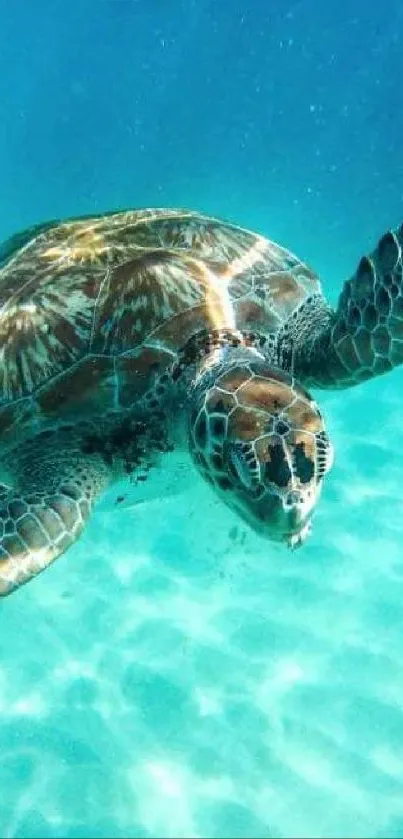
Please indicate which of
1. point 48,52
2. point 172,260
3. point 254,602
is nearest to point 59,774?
point 254,602

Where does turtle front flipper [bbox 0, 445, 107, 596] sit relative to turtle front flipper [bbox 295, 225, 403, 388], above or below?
below

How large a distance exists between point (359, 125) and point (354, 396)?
37076 mm

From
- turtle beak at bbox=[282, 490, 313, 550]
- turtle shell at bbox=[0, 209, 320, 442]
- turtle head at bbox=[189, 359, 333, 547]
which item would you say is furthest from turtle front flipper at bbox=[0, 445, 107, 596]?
turtle beak at bbox=[282, 490, 313, 550]

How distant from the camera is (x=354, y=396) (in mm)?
10648

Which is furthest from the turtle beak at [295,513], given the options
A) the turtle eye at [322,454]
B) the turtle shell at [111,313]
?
the turtle shell at [111,313]

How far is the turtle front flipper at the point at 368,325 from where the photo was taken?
16.6 ft

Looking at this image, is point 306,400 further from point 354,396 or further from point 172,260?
point 354,396

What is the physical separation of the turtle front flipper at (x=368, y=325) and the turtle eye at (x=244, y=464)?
1.66m

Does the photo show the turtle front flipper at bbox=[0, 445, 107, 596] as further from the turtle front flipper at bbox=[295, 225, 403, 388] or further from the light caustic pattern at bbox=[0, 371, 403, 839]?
the turtle front flipper at bbox=[295, 225, 403, 388]

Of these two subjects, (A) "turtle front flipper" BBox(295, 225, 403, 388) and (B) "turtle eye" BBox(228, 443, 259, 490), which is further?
(A) "turtle front flipper" BBox(295, 225, 403, 388)

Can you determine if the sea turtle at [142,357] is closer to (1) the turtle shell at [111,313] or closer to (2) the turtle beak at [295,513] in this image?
(1) the turtle shell at [111,313]

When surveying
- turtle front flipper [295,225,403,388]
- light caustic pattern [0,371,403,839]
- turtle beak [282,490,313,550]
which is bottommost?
light caustic pattern [0,371,403,839]

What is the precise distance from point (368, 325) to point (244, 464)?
1808mm

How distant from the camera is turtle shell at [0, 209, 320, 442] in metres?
4.98
